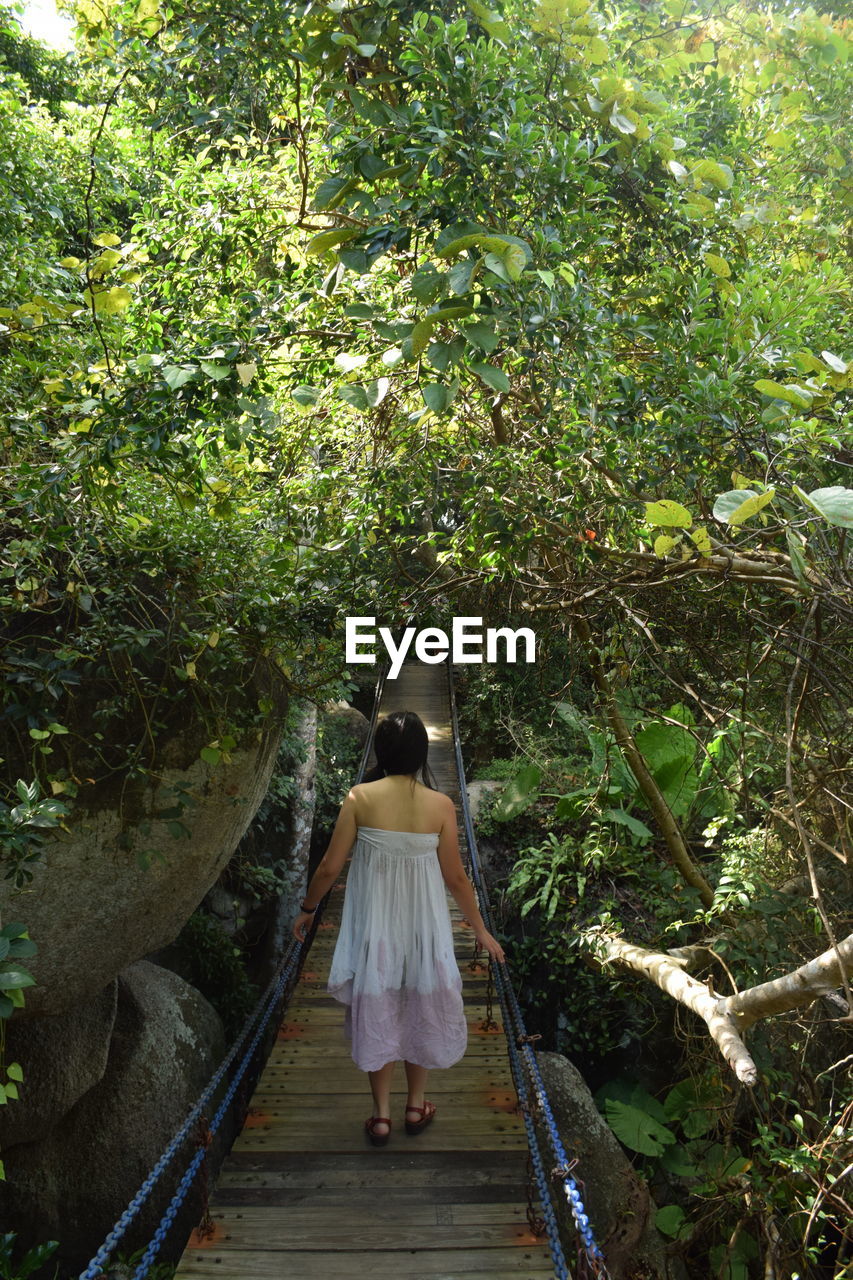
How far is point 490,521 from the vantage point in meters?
2.95

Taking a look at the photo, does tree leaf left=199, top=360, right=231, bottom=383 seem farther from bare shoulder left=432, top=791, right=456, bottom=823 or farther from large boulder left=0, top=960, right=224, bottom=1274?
large boulder left=0, top=960, right=224, bottom=1274

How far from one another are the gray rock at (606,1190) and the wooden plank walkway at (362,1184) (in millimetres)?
859

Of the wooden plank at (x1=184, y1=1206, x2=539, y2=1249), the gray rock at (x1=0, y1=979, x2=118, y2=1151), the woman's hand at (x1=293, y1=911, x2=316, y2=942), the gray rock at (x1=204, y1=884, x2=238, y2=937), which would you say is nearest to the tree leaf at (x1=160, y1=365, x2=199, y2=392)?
the woman's hand at (x1=293, y1=911, x2=316, y2=942)

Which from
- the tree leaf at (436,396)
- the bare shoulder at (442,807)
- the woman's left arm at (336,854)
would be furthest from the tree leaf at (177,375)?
the bare shoulder at (442,807)

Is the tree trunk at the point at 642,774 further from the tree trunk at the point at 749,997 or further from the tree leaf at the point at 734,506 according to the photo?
the tree leaf at the point at 734,506

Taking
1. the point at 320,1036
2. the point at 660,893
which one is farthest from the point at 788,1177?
the point at 320,1036

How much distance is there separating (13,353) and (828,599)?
2.48 metres

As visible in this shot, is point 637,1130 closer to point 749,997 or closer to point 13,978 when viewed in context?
point 749,997

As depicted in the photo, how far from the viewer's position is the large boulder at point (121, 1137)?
12.4 feet

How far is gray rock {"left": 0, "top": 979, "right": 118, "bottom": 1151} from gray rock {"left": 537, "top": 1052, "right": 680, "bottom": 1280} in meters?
2.25

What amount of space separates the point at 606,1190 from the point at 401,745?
10.2 ft

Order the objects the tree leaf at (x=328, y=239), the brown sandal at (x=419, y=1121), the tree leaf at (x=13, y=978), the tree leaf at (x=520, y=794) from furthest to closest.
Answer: the tree leaf at (x=520, y=794)
the brown sandal at (x=419, y=1121)
the tree leaf at (x=13, y=978)
the tree leaf at (x=328, y=239)

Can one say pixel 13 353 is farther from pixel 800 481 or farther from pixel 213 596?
pixel 800 481

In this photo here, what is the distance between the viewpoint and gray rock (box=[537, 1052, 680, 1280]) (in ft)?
12.5
